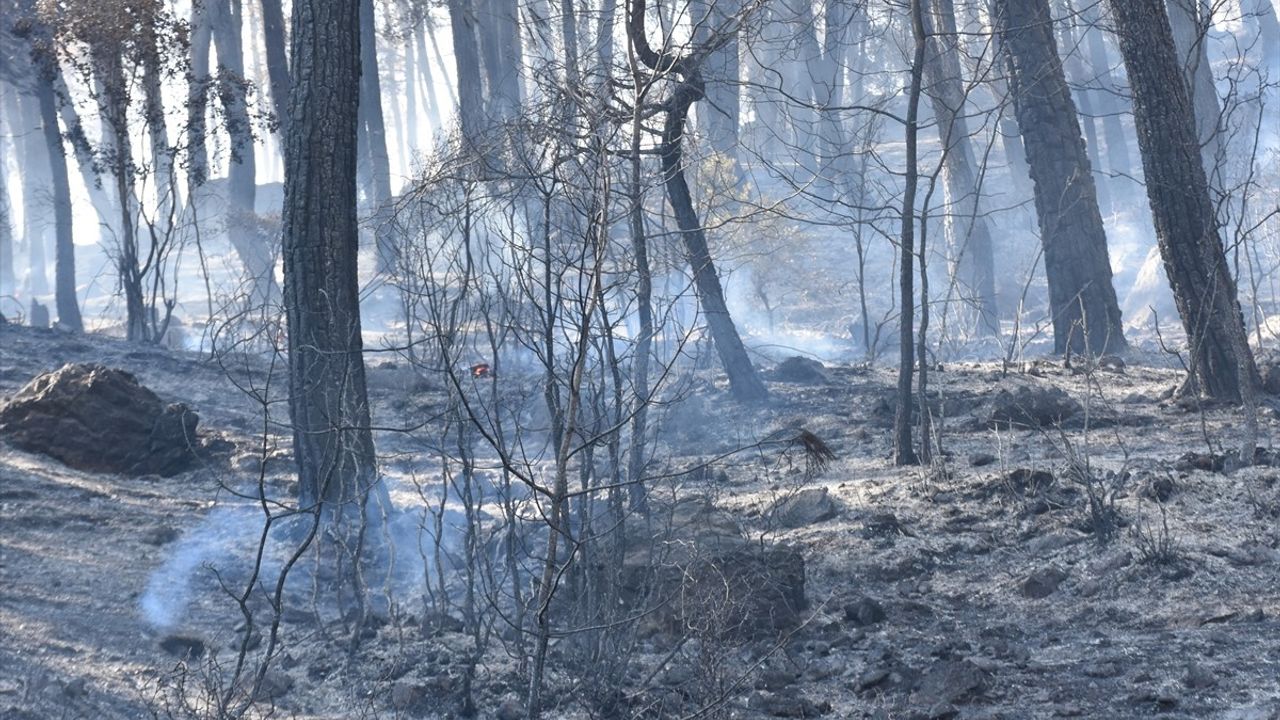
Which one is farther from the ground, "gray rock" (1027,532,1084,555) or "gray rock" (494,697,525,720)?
"gray rock" (1027,532,1084,555)

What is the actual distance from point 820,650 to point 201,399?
6950mm

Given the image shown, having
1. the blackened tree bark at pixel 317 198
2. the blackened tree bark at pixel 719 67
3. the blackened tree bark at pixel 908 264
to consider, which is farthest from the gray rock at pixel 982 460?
the blackened tree bark at pixel 317 198

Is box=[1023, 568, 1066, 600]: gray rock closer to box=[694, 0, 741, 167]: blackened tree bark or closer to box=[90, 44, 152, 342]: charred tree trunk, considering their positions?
box=[694, 0, 741, 167]: blackened tree bark

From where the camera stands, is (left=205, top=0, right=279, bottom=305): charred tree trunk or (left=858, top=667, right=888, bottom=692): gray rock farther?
(left=205, top=0, right=279, bottom=305): charred tree trunk

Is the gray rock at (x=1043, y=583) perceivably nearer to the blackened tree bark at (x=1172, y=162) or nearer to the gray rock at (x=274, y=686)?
the blackened tree bark at (x=1172, y=162)

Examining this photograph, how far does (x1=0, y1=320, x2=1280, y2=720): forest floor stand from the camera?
4.60 m

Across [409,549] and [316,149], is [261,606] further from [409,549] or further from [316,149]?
[316,149]

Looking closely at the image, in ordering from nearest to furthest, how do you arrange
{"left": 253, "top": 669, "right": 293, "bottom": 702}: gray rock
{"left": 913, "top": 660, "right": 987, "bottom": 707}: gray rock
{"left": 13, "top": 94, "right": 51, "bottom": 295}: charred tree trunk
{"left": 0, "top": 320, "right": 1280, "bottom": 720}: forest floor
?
{"left": 913, "top": 660, "right": 987, "bottom": 707}: gray rock → {"left": 0, "top": 320, "right": 1280, "bottom": 720}: forest floor → {"left": 253, "top": 669, "right": 293, "bottom": 702}: gray rock → {"left": 13, "top": 94, "right": 51, "bottom": 295}: charred tree trunk

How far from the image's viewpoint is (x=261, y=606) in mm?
6344

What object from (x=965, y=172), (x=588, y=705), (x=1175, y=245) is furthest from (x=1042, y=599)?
(x=965, y=172)

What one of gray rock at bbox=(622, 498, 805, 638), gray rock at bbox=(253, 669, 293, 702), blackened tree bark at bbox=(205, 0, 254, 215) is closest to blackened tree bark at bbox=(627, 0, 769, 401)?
gray rock at bbox=(622, 498, 805, 638)

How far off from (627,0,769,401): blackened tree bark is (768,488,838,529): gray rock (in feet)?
3.77

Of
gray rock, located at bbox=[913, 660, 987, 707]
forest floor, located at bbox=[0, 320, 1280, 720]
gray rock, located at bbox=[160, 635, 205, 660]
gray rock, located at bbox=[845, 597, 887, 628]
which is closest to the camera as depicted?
gray rock, located at bbox=[913, 660, 987, 707]

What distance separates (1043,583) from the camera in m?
5.64
